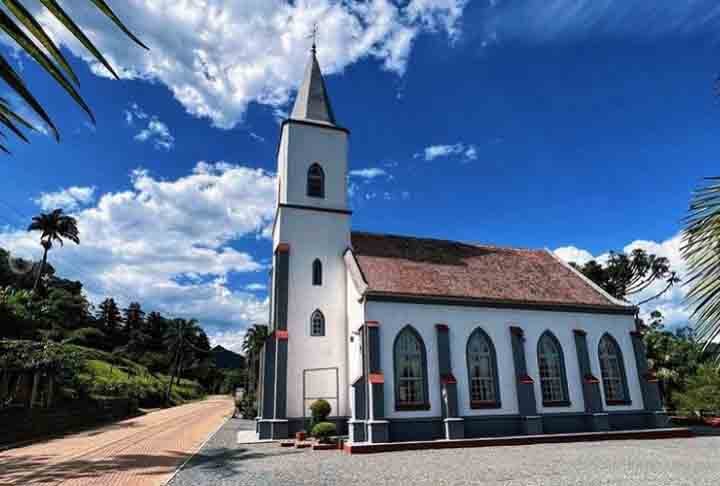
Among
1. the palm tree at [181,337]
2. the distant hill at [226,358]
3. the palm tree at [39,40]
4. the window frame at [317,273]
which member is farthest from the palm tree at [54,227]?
the distant hill at [226,358]

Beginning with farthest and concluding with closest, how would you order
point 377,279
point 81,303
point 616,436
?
point 81,303
point 377,279
point 616,436

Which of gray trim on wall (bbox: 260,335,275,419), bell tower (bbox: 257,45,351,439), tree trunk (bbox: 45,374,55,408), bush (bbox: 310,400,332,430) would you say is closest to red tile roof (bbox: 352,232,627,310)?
bell tower (bbox: 257,45,351,439)

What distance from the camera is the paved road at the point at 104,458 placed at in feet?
41.9

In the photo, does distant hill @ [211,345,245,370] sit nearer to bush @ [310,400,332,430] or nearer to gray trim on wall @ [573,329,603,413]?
bush @ [310,400,332,430]

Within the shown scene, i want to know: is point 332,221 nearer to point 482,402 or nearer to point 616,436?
point 482,402


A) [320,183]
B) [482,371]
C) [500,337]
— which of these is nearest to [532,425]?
[482,371]

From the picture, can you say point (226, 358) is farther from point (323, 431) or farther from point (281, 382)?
point (323, 431)

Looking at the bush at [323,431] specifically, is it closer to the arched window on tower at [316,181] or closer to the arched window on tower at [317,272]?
the arched window on tower at [317,272]

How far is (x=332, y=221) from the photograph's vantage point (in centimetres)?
2573

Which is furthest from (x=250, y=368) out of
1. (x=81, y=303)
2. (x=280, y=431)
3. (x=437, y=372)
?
(x=81, y=303)

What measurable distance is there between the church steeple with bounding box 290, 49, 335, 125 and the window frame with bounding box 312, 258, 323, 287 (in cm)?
900

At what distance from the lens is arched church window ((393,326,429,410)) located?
20.4 metres

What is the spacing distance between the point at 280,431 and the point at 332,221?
36.8 ft

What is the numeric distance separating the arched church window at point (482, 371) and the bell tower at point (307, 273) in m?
6.20
